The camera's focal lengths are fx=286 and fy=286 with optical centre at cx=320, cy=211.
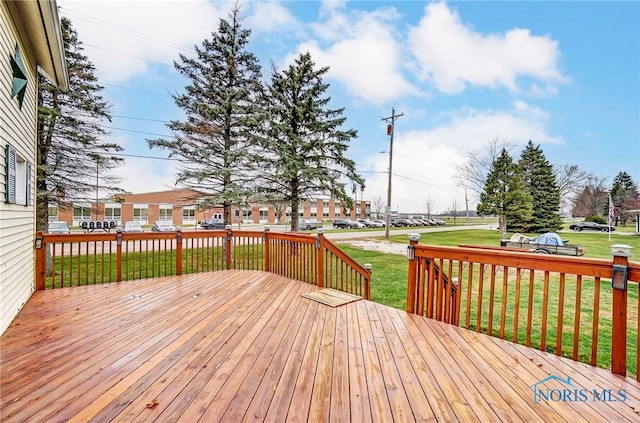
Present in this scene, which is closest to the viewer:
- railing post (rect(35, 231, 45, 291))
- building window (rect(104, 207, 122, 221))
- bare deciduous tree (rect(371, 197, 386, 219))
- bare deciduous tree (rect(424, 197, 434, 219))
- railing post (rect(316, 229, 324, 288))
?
railing post (rect(35, 231, 45, 291))

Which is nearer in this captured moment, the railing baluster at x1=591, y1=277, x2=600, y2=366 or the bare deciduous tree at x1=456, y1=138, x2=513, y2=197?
the railing baluster at x1=591, y1=277, x2=600, y2=366

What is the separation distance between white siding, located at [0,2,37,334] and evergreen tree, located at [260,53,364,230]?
626 cm

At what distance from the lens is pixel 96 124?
8727mm

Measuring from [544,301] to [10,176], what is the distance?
5.26 m

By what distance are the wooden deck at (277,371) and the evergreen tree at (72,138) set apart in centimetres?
674

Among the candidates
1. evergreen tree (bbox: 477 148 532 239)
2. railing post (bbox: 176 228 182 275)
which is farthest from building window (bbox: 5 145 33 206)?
evergreen tree (bbox: 477 148 532 239)

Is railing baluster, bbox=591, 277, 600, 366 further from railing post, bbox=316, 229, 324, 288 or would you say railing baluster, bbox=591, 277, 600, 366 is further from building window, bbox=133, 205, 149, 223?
building window, bbox=133, 205, 149, 223

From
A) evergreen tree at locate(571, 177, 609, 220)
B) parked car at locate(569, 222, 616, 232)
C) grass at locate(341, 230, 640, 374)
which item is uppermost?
evergreen tree at locate(571, 177, 609, 220)

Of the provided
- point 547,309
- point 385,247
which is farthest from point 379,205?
point 547,309

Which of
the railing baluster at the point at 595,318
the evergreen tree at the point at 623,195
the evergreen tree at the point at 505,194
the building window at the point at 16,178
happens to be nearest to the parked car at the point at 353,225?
the evergreen tree at the point at 505,194

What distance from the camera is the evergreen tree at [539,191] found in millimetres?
22172

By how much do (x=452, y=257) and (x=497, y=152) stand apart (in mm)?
21550

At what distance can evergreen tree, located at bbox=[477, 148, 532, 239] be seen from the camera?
62.4 ft

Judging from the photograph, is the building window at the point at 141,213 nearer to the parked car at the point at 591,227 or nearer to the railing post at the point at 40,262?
the railing post at the point at 40,262
